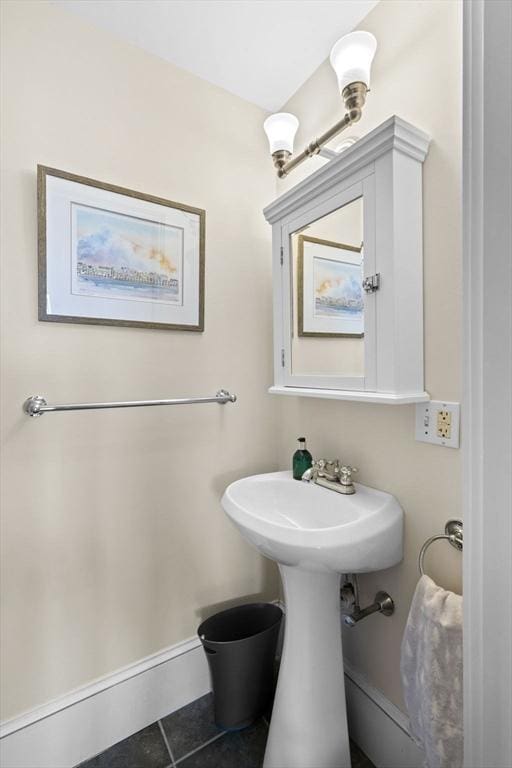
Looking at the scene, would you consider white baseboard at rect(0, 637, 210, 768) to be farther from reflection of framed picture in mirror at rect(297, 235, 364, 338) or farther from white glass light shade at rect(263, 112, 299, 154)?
white glass light shade at rect(263, 112, 299, 154)

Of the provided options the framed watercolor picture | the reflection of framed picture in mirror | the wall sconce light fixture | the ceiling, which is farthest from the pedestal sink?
the ceiling

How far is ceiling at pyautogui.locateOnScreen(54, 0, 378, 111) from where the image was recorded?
1126 millimetres

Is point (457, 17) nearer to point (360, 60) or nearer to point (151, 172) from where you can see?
point (360, 60)

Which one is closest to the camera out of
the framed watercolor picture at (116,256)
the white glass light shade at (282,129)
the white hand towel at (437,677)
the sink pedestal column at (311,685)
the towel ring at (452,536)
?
the white hand towel at (437,677)

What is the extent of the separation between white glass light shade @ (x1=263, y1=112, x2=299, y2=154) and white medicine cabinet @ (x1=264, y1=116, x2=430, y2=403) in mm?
223

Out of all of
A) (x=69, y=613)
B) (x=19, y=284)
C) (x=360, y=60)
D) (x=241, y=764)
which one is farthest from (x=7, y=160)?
(x=241, y=764)

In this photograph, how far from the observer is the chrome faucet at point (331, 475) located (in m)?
1.13

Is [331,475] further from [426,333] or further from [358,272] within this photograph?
[358,272]

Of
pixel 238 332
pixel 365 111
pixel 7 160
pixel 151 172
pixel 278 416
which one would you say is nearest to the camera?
pixel 7 160

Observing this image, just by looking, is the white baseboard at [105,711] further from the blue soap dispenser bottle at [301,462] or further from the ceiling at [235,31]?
the ceiling at [235,31]

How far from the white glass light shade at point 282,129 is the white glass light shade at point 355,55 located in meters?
0.31

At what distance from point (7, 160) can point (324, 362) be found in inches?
44.0

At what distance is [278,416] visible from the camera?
5.22ft

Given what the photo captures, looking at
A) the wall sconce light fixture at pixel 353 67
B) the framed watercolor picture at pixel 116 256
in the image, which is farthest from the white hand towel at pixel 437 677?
the wall sconce light fixture at pixel 353 67
